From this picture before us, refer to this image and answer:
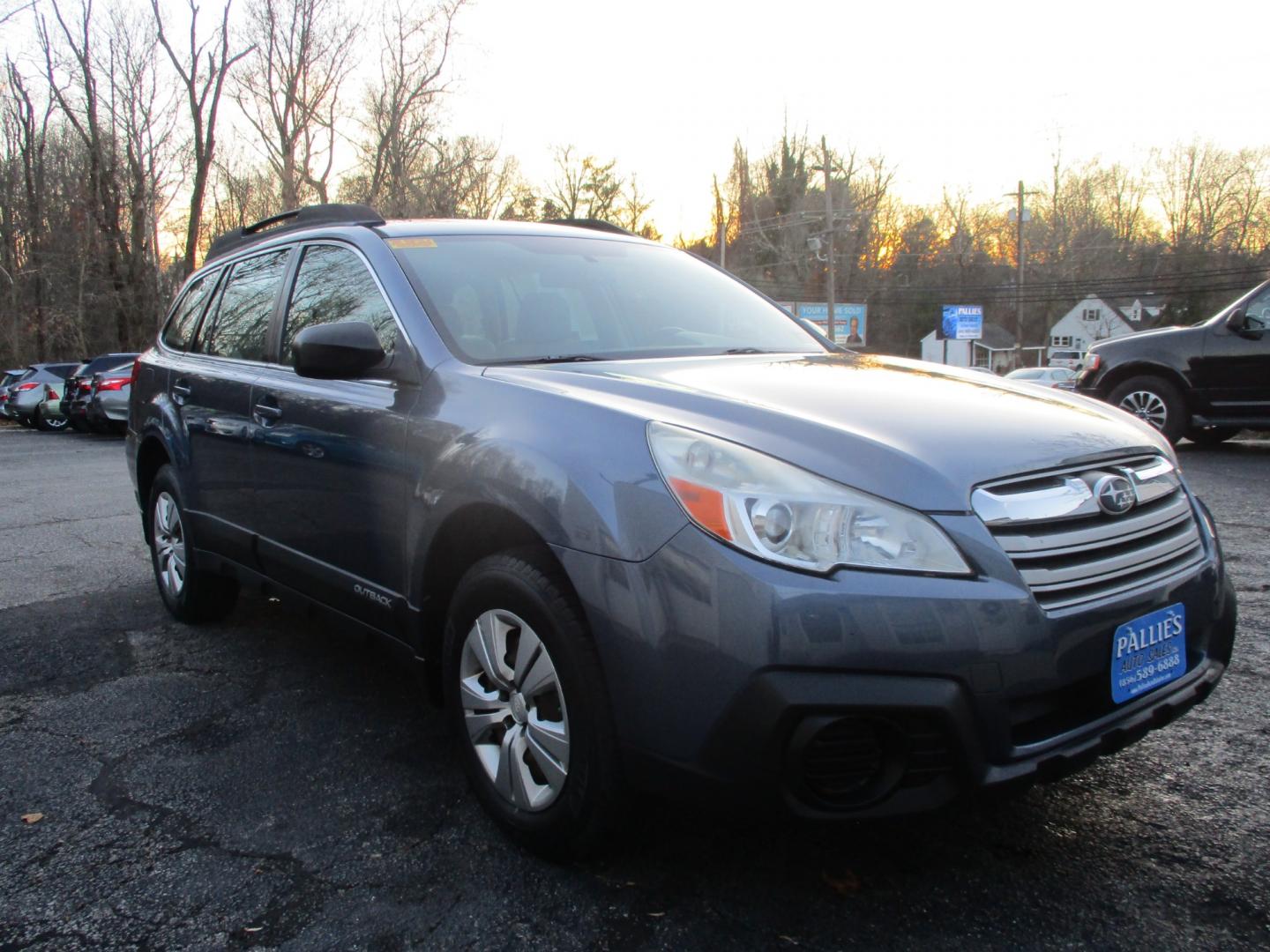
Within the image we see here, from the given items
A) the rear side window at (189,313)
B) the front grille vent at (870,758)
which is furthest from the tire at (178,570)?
the front grille vent at (870,758)

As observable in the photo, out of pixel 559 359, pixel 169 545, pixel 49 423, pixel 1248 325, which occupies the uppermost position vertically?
pixel 1248 325

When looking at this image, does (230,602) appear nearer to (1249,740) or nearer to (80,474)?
(1249,740)

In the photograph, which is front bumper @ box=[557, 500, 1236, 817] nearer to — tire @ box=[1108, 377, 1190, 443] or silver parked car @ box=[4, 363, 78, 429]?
tire @ box=[1108, 377, 1190, 443]

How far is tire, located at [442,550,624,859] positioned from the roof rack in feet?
5.84

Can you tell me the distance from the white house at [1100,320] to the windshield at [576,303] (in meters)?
63.9

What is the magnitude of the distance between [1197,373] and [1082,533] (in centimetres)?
841

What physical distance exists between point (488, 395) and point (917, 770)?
141 cm

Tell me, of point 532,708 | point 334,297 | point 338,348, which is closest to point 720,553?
point 532,708

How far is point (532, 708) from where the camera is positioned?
2.38 m

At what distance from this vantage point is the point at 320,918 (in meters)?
2.24

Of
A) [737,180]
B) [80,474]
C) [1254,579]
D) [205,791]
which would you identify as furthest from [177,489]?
[737,180]

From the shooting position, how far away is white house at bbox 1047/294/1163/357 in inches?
2571

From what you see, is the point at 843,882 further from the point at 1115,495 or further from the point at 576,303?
the point at 576,303

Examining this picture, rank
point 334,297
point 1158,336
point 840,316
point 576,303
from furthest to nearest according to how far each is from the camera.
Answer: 1. point 840,316
2. point 1158,336
3. point 334,297
4. point 576,303
